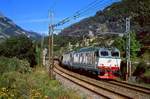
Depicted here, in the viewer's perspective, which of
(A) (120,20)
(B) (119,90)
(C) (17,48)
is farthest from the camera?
(A) (120,20)

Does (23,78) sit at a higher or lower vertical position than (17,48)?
lower

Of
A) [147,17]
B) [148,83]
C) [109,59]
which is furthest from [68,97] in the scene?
[147,17]

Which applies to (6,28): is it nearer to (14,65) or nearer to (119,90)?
(14,65)

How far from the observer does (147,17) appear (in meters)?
103

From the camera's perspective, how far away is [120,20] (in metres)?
142

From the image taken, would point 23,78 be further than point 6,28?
No

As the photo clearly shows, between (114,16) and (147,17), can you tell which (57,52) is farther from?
(147,17)

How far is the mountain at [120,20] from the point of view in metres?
104

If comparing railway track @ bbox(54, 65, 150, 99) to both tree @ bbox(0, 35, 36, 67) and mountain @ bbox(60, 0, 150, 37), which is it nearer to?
tree @ bbox(0, 35, 36, 67)

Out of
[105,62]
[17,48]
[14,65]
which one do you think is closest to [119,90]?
[14,65]

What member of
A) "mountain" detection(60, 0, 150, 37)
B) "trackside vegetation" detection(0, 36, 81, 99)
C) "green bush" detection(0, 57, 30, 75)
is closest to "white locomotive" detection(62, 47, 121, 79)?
"trackside vegetation" detection(0, 36, 81, 99)

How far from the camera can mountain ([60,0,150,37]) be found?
343 ft

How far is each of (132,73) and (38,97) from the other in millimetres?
35269

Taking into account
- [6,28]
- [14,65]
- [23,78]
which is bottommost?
[23,78]
